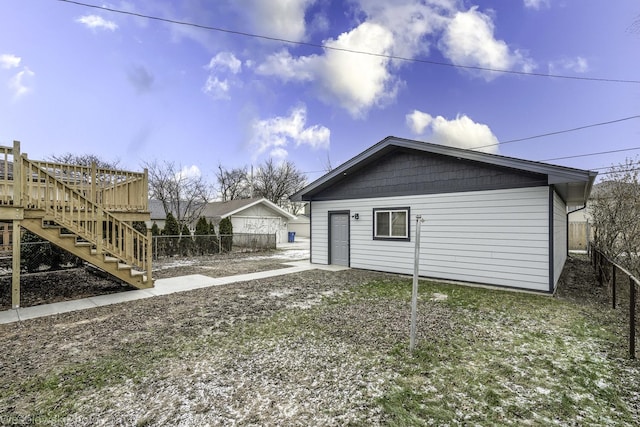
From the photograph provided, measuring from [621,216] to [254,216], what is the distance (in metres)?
18.4

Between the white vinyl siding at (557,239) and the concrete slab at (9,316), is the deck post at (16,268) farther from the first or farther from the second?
the white vinyl siding at (557,239)

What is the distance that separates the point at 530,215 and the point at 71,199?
31.2 feet

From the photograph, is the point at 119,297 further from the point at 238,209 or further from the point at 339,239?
the point at 238,209

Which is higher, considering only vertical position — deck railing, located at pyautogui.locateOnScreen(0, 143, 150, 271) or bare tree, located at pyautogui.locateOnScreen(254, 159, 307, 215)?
bare tree, located at pyautogui.locateOnScreen(254, 159, 307, 215)

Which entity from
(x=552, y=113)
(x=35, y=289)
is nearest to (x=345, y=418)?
(x=35, y=289)

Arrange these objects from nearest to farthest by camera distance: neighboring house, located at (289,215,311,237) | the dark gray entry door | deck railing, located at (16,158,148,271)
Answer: deck railing, located at (16,158,148,271)
the dark gray entry door
neighboring house, located at (289,215,311,237)

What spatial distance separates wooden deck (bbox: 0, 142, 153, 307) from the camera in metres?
5.54

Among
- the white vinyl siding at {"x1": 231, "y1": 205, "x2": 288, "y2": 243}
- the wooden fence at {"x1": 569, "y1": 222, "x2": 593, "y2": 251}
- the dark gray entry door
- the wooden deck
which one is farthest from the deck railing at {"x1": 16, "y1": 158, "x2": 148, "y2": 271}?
the wooden fence at {"x1": 569, "y1": 222, "x2": 593, "y2": 251}

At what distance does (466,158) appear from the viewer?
288 inches

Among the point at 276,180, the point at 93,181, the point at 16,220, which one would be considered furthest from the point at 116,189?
the point at 276,180

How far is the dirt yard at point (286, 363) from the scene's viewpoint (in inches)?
97.3

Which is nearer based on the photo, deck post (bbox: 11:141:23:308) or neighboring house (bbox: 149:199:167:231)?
deck post (bbox: 11:141:23:308)

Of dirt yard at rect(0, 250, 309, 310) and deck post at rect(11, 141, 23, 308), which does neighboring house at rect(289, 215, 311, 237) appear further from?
deck post at rect(11, 141, 23, 308)

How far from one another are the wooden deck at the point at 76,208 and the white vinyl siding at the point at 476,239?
20.7 feet
